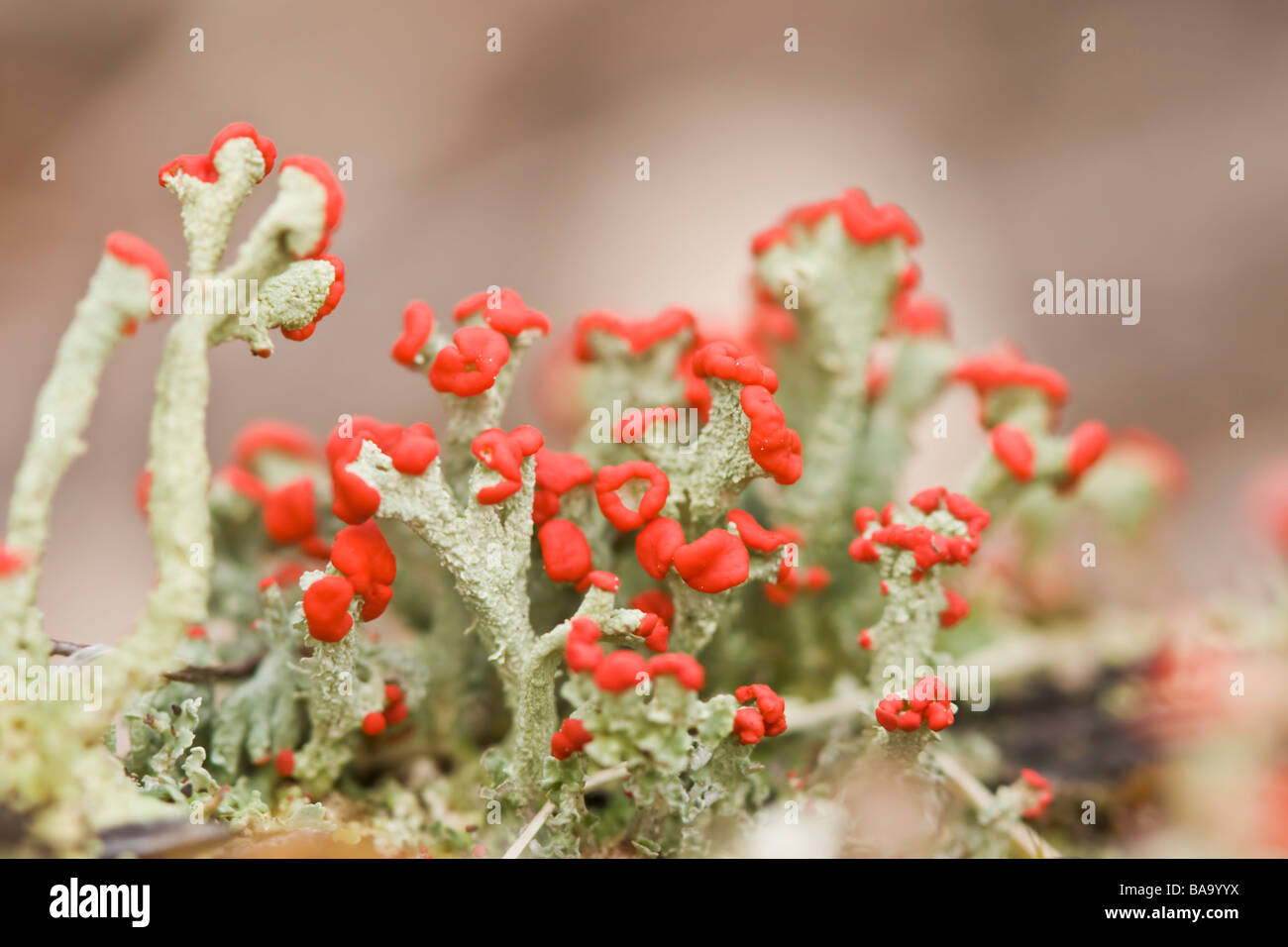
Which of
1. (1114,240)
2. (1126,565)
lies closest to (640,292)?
(1114,240)

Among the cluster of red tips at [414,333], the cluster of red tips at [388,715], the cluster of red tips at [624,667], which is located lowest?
the cluster of red tips at [388,715]

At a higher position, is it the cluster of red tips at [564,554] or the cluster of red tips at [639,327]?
the cluster of red tips at [639,327]

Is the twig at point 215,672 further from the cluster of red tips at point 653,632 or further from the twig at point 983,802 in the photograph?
the twig at point 983,802

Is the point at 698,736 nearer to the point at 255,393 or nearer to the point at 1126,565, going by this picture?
the point at 1126,565

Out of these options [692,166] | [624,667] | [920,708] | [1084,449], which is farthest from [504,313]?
[692,166]

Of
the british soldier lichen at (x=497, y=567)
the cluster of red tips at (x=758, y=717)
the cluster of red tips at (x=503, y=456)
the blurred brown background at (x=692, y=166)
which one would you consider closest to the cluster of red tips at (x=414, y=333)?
the british soldier lichen at (x=497, y=567)

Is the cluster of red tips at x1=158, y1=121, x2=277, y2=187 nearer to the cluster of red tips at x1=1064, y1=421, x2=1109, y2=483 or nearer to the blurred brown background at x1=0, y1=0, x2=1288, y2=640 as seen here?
the cluster of red tips at x1=1064, y1=421, x2=1109, y2=483
